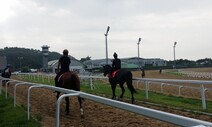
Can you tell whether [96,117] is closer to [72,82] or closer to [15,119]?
[72,82]

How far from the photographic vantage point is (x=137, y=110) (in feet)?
10.2

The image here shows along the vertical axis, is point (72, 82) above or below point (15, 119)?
above

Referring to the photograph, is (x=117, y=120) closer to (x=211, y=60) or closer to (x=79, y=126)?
(x=79, y=126)

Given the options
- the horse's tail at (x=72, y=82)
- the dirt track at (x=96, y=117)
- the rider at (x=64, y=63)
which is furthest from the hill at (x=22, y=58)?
the horse's tail at (x=72, y=82)

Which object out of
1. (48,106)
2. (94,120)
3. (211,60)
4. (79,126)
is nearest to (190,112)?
(94,120)

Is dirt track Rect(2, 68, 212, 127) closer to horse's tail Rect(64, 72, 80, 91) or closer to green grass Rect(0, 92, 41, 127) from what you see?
green grass Rect(0, 92, 41, 127)

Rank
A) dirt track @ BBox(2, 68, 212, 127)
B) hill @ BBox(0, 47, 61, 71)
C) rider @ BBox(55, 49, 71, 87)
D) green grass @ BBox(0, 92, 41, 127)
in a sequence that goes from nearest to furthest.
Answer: dirt track @ BBox(2, 68, 212, 127)
green grass @ BBox(0, 92, 41, 127)
rider @ BBox(55, 49, 71, 87)
hill @ BBox(0, 47, 61, 71)

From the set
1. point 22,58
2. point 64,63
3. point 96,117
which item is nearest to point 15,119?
point 96,117

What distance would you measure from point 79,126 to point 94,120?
65cm

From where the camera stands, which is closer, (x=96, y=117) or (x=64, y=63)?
(x=96, y=117)

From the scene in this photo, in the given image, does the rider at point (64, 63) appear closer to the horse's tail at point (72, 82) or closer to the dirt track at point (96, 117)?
the horse's tail at point (72, 82)

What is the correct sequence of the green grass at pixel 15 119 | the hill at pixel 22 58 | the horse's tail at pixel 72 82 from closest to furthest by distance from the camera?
the green grass at pixel 15 119
the horse's tail at pixel 72 82
the hill at pixel 22 58

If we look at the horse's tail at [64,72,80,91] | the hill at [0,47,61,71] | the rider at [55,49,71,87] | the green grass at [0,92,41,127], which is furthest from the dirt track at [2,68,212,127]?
the hill at [0,47,61,71]

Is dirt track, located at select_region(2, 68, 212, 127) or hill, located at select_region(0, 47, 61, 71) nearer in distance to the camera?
dirt track, located at select_region(2, 68, 212, 127)
